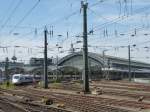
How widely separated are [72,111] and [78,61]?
115126mm

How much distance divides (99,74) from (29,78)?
2954cm

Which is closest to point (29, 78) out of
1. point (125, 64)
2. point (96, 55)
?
point (96, 55)

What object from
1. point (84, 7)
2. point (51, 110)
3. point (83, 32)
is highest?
point (84, 7)

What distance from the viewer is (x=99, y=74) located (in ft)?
355

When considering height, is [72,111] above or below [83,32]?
below

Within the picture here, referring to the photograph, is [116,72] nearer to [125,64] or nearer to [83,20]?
[125,64]

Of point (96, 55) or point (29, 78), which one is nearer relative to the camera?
point (29, 78)

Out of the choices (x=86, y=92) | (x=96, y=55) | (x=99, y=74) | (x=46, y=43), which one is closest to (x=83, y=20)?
(x=86, y=92)

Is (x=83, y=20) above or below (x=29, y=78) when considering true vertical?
above

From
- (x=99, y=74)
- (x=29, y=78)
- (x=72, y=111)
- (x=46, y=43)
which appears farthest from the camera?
(x=99, y=74)

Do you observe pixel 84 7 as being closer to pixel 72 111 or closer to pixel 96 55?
pixel 72 111

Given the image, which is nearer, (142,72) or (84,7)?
Answer: (84,7)

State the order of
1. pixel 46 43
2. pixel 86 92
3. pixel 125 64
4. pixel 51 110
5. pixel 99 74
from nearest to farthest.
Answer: pixel 51 110
pixel 86 92
pixel 46 43
pixel 99 74
pixel 125 64

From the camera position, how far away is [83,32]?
4341 centimetres
